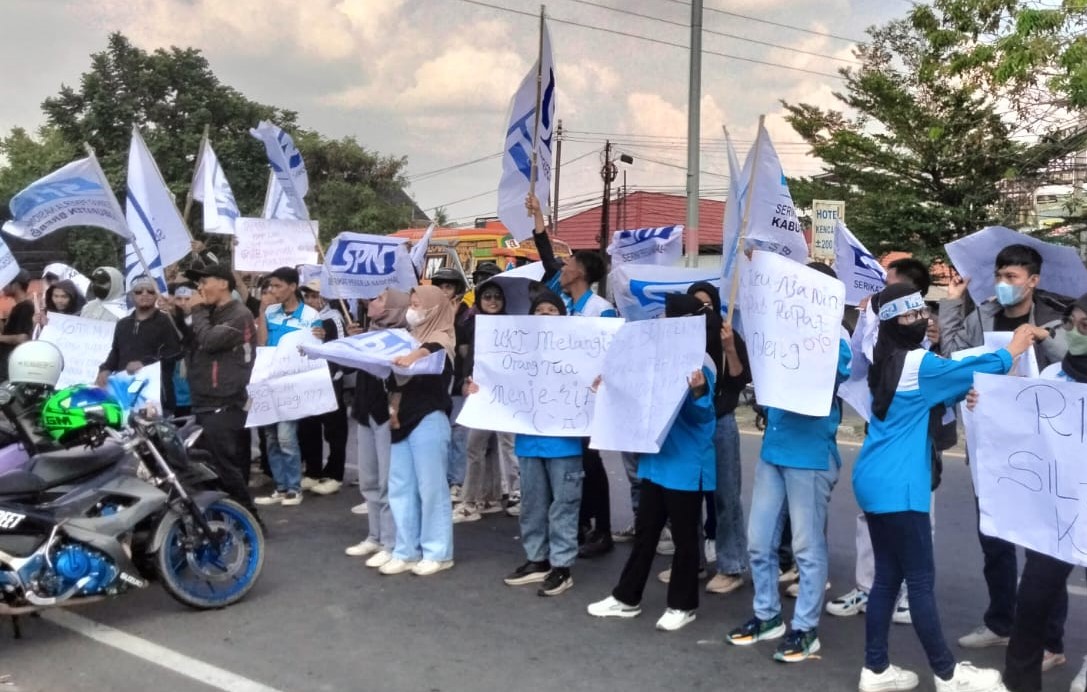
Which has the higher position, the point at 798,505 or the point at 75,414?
the point at 75,414

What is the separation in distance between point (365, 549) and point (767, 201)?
333cm

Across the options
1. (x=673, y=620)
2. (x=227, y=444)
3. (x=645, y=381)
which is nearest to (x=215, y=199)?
(x=227, y=444)

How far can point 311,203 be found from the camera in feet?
169

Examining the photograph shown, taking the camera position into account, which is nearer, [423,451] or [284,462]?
[423,451]

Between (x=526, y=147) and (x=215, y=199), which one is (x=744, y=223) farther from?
(x=215, y=199)

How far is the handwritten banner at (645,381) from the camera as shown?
5012mm

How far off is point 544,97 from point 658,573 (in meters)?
3.26

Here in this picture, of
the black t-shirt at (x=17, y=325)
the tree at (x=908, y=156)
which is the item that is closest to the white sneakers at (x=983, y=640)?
the black t-shirt at (x=17, y=325)

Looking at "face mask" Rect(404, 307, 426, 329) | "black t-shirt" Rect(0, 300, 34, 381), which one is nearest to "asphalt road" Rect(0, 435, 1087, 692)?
"face mask" Rect(404, 307, 426, 329)

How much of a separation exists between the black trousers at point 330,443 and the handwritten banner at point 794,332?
4.63 meters

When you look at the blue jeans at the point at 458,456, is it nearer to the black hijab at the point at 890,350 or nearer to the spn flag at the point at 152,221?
the spn flag at the point at 152,221

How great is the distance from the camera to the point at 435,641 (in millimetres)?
5008

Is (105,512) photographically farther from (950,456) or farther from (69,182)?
(950,456)

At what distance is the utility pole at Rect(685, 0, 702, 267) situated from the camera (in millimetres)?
13969
